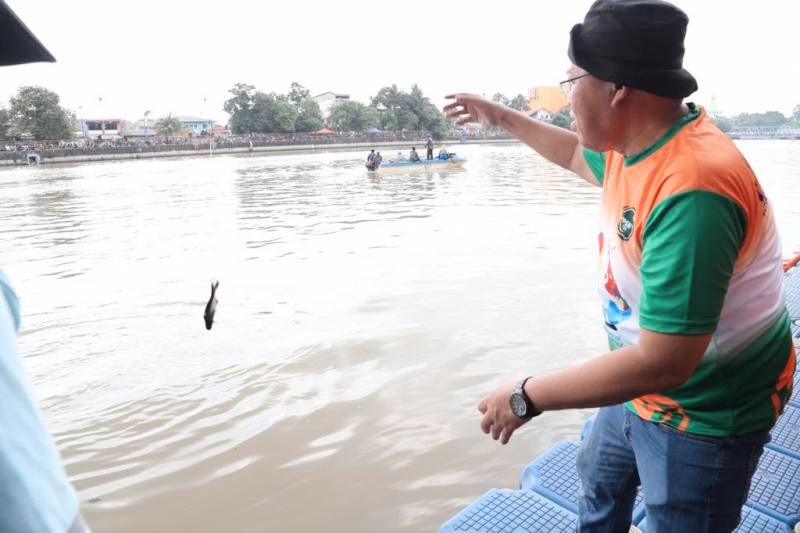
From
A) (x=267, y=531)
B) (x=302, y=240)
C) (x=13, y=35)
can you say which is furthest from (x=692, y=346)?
(x=302, y=240)

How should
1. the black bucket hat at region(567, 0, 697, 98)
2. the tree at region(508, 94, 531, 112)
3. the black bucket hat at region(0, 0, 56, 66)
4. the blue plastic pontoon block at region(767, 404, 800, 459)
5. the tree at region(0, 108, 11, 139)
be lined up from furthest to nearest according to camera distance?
1. the tree at region(508, 94, 531, 112)
2. the tree at region(0, 108, 11, 139)
3. the blue plastic pontoon block at region(767, 404, 800, 459)
4. the black bucket hat at region(567, 0, 697, 98)
5. the black bucket hat at region(0, 0, 56, 66)

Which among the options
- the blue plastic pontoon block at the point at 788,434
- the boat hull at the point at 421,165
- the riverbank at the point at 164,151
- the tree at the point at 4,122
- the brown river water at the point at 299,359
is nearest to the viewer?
the blue plastic pontoon block at the point at 788,434

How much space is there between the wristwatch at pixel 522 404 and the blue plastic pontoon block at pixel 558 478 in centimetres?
143

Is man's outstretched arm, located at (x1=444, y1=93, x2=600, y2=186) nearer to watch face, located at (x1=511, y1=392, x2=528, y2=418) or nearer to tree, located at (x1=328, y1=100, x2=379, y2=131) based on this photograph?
watch face, located at (x1=511, y1=392, x2=528, y2=418)

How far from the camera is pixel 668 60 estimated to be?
1.32 meters

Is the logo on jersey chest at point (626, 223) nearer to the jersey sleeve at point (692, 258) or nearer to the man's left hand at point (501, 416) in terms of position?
the jersey sleeve at point (692, 258)

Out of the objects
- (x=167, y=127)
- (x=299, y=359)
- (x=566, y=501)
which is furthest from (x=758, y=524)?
(x=167, y=127)

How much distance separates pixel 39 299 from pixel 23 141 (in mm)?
57876

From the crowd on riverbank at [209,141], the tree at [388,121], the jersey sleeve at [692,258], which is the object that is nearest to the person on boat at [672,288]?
the jersey sleeve at [692,258]

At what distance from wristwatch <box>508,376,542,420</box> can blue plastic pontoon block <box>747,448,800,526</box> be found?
151 cm

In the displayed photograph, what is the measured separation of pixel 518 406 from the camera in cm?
151

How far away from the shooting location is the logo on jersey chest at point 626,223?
55.0 inches

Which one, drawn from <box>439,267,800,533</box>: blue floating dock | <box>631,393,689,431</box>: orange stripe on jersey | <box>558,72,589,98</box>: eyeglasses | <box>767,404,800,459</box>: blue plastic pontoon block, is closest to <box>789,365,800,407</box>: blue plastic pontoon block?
<box>767,404,800,459</box>: blue plastic pontoon block

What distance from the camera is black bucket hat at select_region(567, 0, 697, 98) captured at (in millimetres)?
1294
